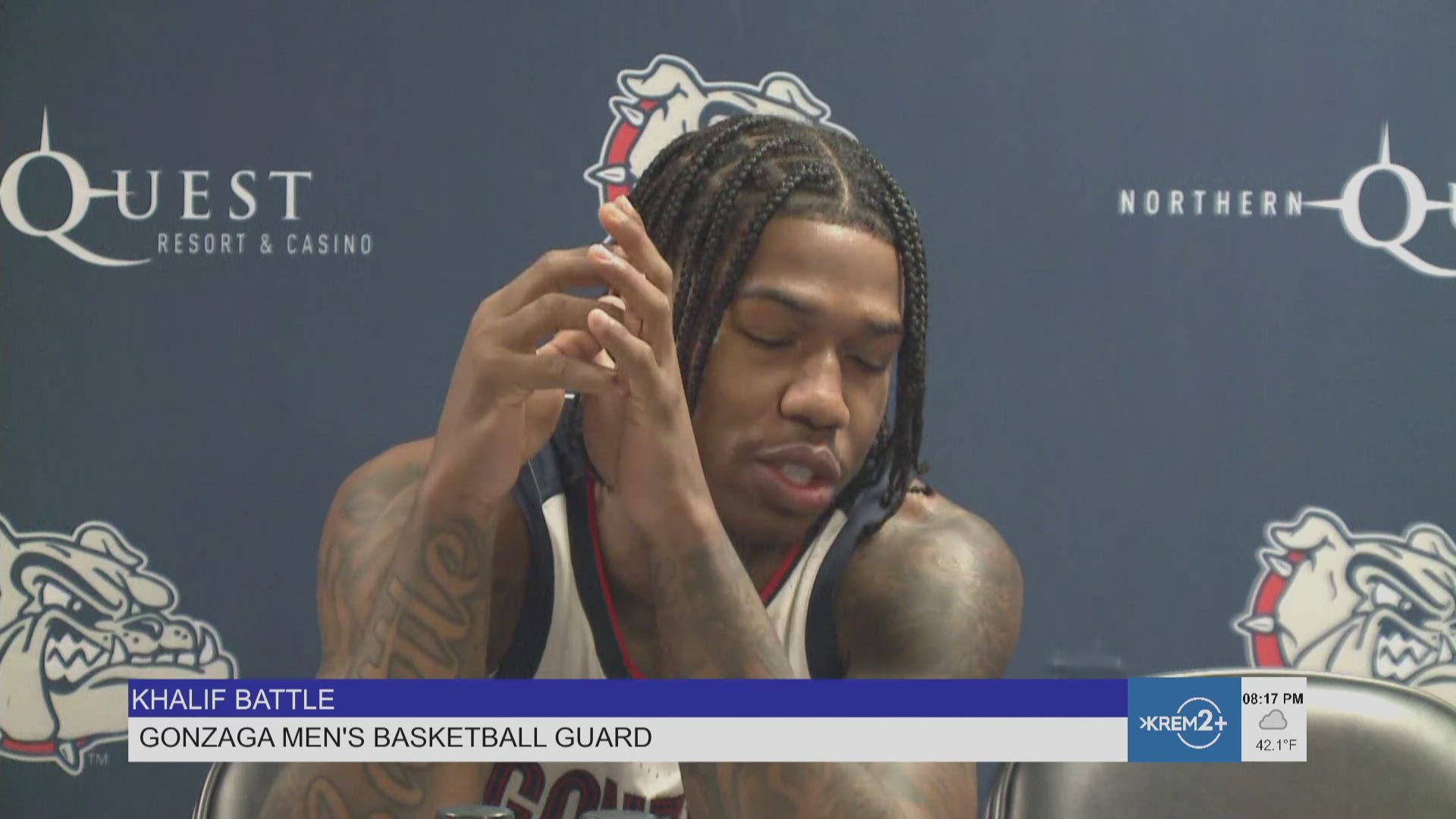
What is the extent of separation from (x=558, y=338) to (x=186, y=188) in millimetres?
484

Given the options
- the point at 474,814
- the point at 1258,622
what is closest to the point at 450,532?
the point at 474,814

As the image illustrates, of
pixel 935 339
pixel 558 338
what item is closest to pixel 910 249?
pixel 935 339

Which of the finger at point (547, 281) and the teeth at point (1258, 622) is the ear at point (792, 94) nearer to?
the finger at point (547, 281)

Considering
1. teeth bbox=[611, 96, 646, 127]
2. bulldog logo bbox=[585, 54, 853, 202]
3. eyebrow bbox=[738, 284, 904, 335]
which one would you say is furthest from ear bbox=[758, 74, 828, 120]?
eyebrow bbox=[738, 284, 904, 335]

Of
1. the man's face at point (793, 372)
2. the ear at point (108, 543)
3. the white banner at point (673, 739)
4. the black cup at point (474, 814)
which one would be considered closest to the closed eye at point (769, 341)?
the man's face at point (793, 372)

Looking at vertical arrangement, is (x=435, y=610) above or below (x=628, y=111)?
below

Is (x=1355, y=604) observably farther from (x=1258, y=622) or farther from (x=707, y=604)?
(x=707, y=604)

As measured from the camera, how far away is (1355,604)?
1315mm

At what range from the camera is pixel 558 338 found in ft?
3.23

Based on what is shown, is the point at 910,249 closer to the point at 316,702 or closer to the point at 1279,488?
the point at 1279,488

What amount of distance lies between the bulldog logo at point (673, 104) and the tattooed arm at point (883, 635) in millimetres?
371

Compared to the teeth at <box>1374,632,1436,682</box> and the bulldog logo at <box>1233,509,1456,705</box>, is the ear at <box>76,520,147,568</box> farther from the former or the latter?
the teeth at <box>1374,632,1436,682</box>

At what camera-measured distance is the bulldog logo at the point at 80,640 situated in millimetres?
1276

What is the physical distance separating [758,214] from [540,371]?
0.27 m
